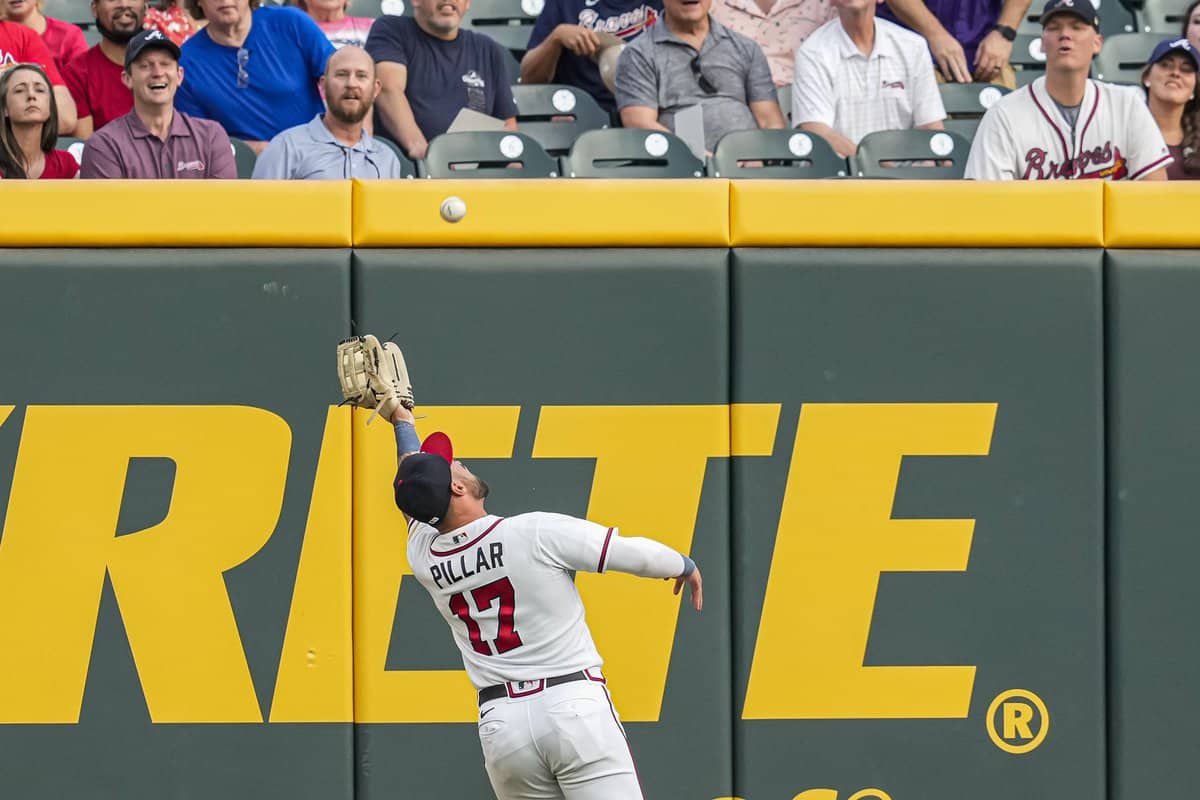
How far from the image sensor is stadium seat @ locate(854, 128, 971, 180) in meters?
6.94

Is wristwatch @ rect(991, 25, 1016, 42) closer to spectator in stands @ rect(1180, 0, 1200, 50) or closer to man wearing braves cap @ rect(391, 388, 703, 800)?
spectator in stands @ rect(1180, 0, 1200, 50)

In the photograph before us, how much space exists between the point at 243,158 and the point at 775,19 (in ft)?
9.70

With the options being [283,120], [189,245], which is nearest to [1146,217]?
[189,245]

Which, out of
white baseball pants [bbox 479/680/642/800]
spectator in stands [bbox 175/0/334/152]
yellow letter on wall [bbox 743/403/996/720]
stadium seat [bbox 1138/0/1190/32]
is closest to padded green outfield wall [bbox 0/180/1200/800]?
yellow letter on wall [bbox 743/403/996/720]

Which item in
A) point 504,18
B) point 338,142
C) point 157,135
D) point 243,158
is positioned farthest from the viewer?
point 504,18

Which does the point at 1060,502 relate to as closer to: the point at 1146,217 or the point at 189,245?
the point at 1146,217

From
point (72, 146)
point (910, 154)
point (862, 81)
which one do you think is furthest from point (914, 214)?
point (72, 146)

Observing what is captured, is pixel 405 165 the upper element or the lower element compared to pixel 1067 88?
lower

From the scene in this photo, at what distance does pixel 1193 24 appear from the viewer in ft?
26.0

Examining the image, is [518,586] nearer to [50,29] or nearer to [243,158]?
[243,158]

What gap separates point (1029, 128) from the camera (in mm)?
6422

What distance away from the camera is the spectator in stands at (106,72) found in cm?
719

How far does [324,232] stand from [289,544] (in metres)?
1.06

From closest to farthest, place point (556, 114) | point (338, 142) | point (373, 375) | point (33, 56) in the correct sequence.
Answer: point (373, 375)
point (338, 142)
point (33, 56)
point (556, 114)
